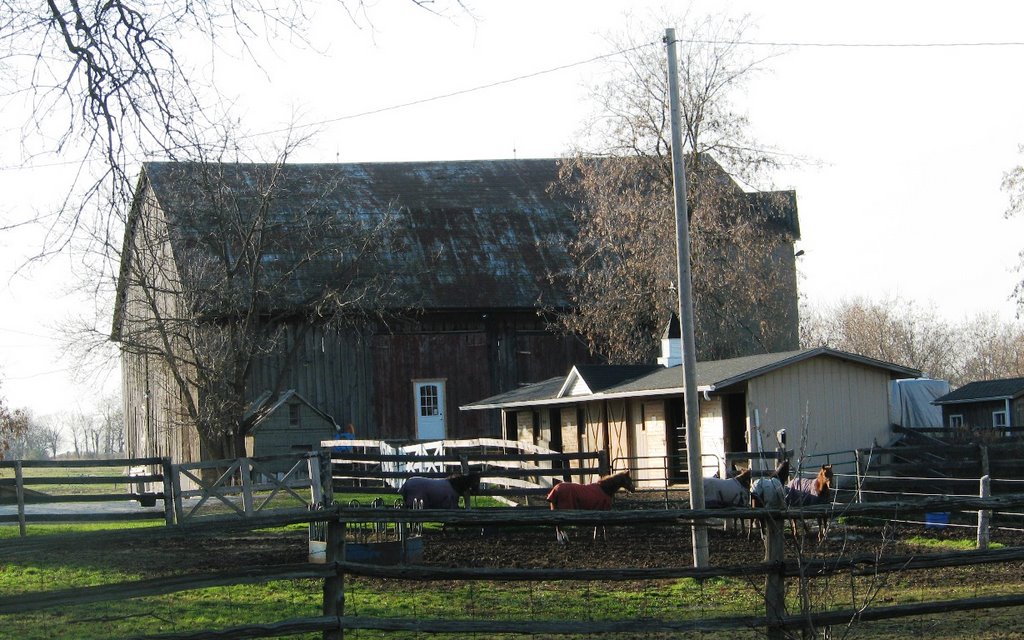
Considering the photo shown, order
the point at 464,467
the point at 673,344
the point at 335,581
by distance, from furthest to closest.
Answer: the point at 673,344 → the point at 464,467 → the point at 335,581

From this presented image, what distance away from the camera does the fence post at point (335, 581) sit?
8133 millimetres

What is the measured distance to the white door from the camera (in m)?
37.8

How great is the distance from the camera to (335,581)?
8.19 m

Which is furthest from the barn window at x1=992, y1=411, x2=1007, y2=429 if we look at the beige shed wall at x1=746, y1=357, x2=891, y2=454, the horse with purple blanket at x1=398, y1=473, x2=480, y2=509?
the horse with purple blanket at x1=398, y1=473, x2=480, y2=509

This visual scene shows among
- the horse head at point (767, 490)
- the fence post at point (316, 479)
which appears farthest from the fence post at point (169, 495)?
the horse head at point (767, 490)

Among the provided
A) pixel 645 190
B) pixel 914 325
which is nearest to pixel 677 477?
pixel 645 190

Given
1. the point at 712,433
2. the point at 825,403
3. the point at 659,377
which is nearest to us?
the point at 825,403

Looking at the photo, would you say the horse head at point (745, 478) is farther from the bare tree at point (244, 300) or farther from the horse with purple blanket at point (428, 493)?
the bare tree at point (244, 300)

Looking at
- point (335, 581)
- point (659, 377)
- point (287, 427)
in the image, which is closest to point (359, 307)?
point (287, 427)

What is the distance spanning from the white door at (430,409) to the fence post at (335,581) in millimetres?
29492

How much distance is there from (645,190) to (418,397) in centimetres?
987

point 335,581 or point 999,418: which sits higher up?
point 999,418

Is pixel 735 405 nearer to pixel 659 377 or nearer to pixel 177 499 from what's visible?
pixel 659 377

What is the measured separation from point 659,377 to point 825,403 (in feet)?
12.9
